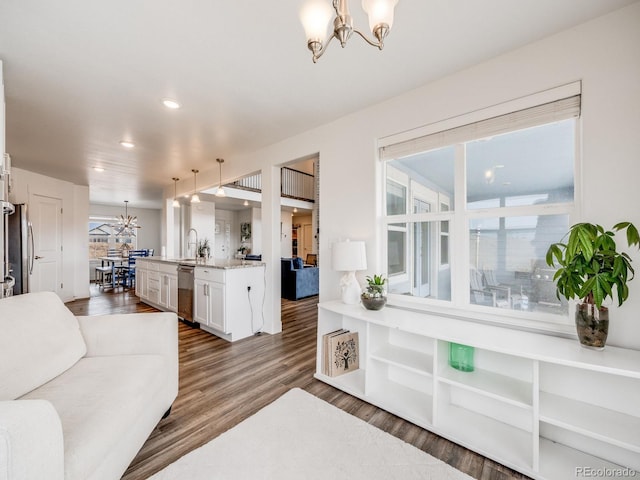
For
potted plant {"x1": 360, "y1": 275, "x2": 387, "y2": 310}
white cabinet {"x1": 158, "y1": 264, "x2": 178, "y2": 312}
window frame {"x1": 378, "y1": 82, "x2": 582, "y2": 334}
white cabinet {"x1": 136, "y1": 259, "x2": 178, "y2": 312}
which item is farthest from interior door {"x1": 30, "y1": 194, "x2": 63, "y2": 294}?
window frame {"x1": 378, "y1": 82, "x2": 582, "y2": 334}

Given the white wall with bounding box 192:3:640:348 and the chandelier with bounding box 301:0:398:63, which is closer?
the chandelier with bounding box 301:0:398:63

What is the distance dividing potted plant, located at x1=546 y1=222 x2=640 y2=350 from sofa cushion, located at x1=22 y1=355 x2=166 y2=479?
7.59 feet

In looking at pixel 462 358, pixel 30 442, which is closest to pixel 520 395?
pixel 462 358

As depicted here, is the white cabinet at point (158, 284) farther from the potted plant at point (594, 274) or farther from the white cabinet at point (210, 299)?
the potted plant at point (594, 274)

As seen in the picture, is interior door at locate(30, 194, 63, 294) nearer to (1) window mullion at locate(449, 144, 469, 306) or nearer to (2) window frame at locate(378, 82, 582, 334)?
(2) window frame at locate(378, 82, 582, 334)

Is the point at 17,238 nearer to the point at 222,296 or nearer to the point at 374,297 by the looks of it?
the point at 222,296

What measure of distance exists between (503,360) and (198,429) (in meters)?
2.10

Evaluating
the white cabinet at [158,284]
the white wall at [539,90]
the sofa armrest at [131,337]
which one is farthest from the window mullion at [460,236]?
the white cabinet at [158,284]

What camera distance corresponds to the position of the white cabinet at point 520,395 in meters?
1.46

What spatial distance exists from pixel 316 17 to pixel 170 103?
2.08 metres

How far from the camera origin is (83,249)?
6047mm

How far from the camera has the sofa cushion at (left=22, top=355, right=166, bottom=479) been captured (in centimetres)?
104

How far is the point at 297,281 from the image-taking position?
5.69 metres

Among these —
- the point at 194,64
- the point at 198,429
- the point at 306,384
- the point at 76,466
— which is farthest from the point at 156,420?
the point at 194,64
